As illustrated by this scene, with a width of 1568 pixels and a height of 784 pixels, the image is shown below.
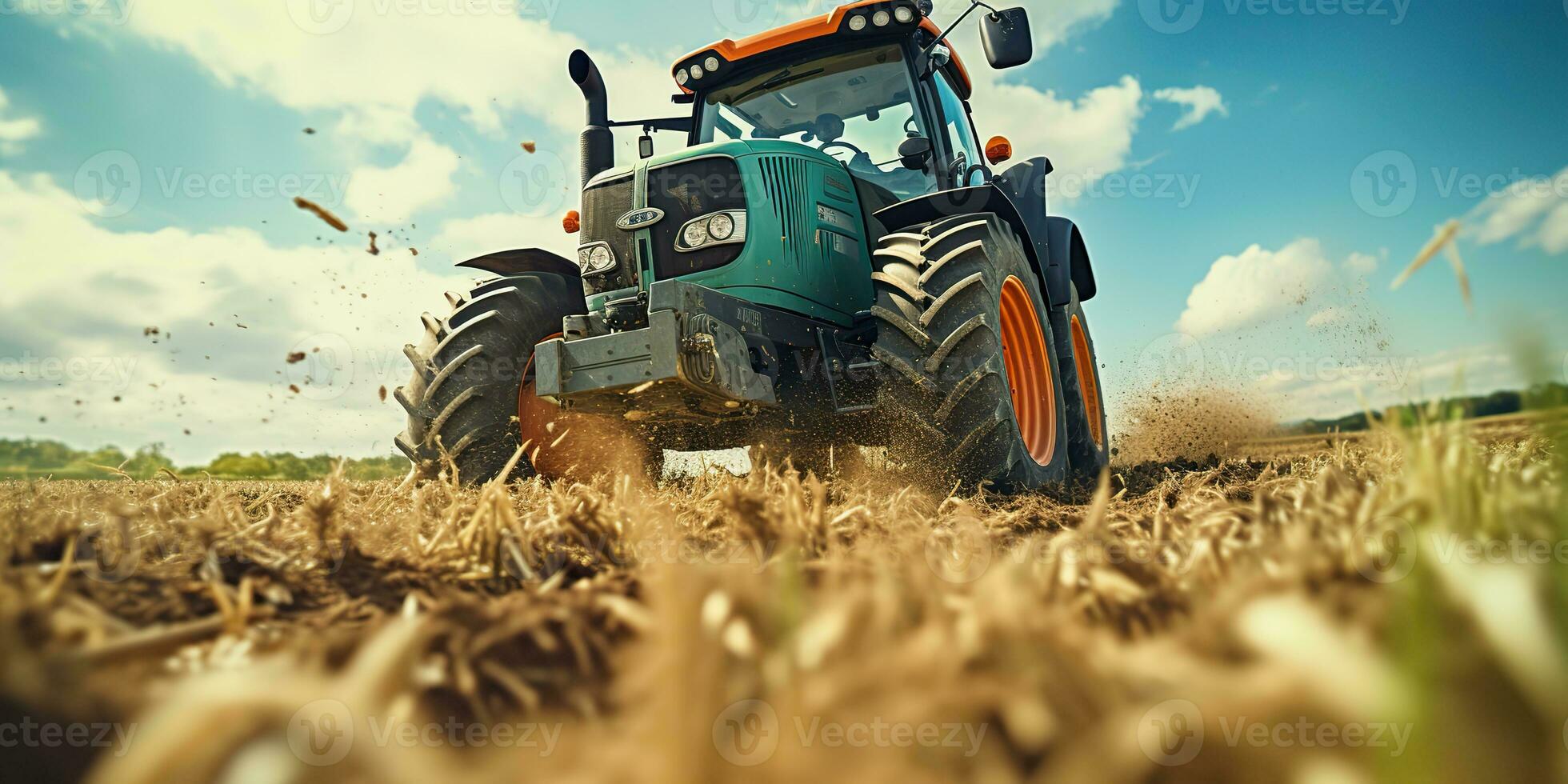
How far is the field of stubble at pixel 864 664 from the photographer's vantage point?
0.50 meters

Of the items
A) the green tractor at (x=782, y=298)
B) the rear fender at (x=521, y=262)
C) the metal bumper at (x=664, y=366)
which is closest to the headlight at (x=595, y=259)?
the green tractor at (x=782, y=298)

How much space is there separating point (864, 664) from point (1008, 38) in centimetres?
375

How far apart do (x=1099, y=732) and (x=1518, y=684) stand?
26 centimetres

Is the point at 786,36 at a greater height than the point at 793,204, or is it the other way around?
the point at 786,36

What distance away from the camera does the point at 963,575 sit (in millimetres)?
987

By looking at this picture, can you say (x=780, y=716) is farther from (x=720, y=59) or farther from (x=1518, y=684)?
(x=720, y=59)

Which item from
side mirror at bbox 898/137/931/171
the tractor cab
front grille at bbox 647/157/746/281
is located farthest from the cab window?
front grille at bbox 647/157/746/281

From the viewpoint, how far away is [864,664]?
602 mm

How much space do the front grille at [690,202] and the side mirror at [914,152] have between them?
0.95 meters

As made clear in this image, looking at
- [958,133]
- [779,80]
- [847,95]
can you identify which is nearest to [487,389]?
[779,80]

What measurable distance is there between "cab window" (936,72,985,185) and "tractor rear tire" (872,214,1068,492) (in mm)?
1344

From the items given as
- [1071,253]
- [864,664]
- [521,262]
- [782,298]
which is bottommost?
[864,664]

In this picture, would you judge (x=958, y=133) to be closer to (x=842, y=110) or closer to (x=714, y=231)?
(x=842, y=110)

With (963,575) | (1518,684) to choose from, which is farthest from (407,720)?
(1518,684)
